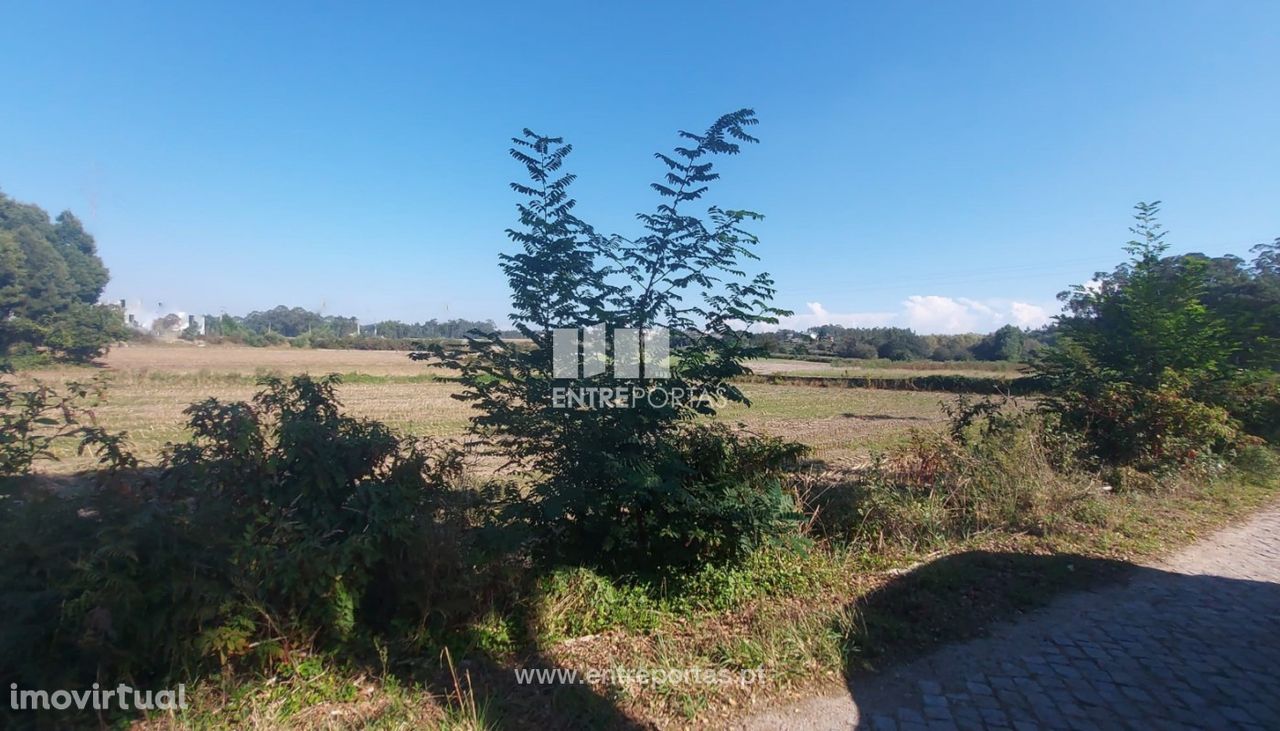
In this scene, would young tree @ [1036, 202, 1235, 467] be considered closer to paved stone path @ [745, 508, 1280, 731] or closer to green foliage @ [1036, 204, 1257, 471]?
green foliage @ [1036, 204, 1257, 471]

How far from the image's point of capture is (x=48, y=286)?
7.04 meters

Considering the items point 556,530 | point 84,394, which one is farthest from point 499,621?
point 84,394

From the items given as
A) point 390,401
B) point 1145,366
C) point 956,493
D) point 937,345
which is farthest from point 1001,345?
point 956,493

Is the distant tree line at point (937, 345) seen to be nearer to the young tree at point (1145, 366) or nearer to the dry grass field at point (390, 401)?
the dry grass field at point (390, 401)

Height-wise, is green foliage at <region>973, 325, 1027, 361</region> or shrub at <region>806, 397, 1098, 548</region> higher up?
green foliage at <region>973, 325, 1027, 361</region>

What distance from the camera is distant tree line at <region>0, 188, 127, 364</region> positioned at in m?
6.29

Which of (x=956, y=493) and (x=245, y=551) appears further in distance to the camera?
(x=956, y=493)

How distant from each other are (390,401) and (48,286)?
59.3 ft

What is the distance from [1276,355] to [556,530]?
44.6ft

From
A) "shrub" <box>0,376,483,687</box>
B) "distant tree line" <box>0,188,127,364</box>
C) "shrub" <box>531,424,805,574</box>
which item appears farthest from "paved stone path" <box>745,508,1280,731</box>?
"distant tree line" <box>0,188,127,364</box>

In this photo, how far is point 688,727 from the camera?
2.96 m

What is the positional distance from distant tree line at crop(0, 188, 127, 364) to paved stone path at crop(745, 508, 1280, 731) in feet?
25.7

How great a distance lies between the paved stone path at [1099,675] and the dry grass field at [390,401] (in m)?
2.70

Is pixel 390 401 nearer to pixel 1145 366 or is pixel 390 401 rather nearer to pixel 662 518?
pixel 662 518
